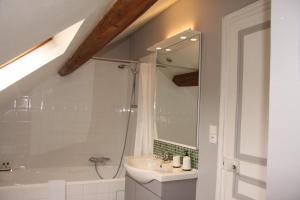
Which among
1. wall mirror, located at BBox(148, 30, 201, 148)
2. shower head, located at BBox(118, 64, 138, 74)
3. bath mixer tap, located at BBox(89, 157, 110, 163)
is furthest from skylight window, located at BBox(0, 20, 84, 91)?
bath mixer tap, located at BBox(89, 157, 110, 163)

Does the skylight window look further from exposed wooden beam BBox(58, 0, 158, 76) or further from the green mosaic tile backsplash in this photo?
the green mosaic tile backsplash

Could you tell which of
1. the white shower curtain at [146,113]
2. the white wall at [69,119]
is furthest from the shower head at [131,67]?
the white shower curtain at [146,113]

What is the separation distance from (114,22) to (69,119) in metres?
2.55

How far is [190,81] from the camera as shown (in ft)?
8.75

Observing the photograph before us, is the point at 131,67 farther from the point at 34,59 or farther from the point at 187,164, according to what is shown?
the point at 187,164

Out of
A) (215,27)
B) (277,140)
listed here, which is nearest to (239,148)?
(215,27)

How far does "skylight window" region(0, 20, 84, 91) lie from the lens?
2.54 metres

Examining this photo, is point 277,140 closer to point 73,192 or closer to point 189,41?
point 189,41

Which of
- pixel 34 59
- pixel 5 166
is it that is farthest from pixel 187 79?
pixel 5 166

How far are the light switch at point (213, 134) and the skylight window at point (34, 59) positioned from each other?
152 cm

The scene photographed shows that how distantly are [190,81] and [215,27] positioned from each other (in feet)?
1.93

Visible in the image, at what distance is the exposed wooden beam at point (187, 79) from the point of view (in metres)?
2.57

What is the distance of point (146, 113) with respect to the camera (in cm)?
326

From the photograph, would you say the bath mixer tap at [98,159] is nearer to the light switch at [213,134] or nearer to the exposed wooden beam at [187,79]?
the exposed wooden beam at [187,79]
